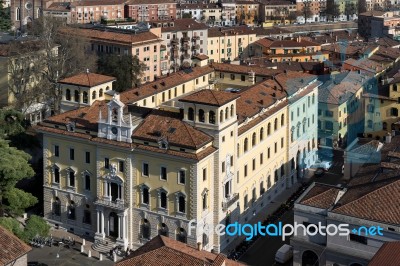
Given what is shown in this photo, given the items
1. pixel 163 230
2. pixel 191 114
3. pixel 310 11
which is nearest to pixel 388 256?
pixel 191 114

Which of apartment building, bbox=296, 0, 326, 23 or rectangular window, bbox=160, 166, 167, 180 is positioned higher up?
apartment building, bbox=296, 0, 326, 23

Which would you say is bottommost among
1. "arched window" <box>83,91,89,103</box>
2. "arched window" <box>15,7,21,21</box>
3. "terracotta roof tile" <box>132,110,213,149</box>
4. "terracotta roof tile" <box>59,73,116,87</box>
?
"terracotta roof tile" <box>132,110,213,149</box>

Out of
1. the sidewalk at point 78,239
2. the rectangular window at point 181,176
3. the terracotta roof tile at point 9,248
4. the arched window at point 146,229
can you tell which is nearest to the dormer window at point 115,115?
the rectangular window at point 181,176

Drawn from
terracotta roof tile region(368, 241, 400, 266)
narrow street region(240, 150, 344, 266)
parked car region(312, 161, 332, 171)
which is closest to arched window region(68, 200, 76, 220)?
narrow street region(240, 150, 344, 266)

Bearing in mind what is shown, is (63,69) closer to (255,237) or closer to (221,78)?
(221,78)

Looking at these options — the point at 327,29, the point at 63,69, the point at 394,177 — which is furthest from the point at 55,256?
the point at 327,29

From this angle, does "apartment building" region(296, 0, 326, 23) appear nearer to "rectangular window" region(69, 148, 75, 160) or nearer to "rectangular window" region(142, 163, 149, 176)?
"rectangular window" region(69, 148, 75, 160)

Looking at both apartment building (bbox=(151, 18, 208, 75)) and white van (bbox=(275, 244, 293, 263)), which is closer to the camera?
white van (bbox=(275, 244, 293, 263))
